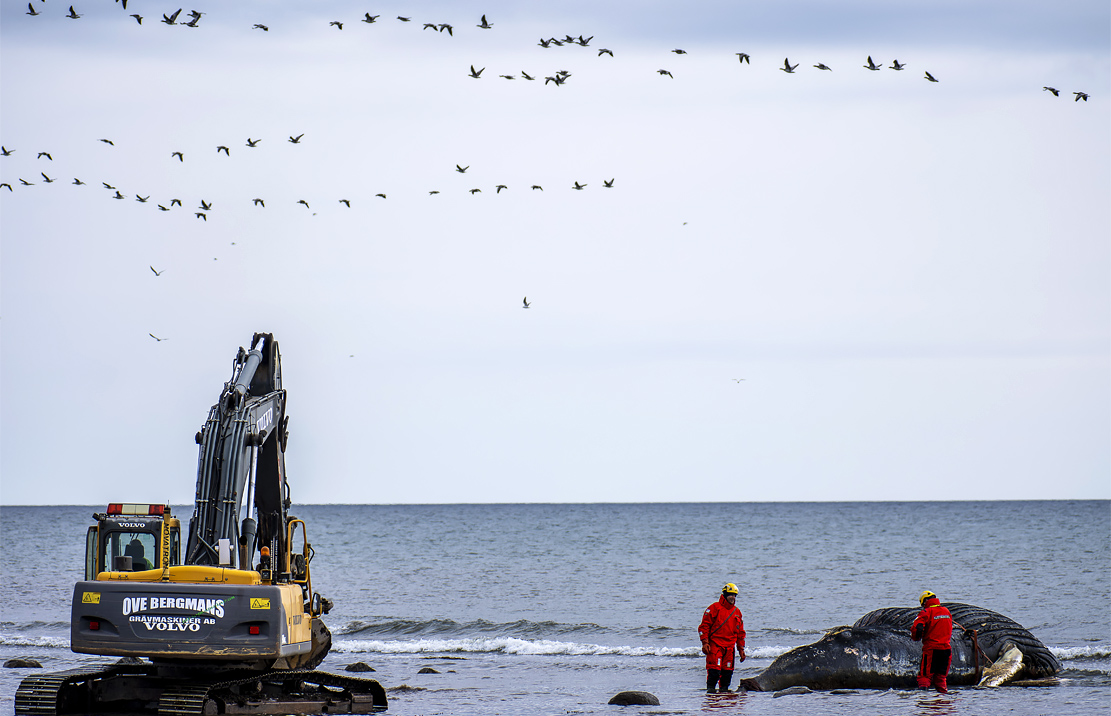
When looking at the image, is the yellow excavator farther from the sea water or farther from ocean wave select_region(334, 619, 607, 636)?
ocean wave select_region(334, 619, 607, 636)

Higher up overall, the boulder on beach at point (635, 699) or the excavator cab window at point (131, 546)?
the excavator cab window at point (131, 546)

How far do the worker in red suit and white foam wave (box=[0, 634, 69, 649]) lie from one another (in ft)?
54.6

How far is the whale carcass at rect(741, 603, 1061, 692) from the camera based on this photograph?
63.0ft

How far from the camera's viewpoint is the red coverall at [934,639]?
60.0 ft

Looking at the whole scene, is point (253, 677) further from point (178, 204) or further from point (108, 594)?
point (178, 204)

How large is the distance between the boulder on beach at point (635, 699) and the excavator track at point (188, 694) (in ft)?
13.4

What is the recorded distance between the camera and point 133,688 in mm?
14883

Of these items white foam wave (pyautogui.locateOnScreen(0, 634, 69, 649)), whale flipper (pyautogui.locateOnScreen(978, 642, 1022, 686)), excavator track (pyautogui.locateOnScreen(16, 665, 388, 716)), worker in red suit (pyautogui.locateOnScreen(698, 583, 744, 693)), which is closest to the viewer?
excavator track (pyautogui.locateOnScreen(16, 665, 388, 716))

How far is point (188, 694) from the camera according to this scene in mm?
13930

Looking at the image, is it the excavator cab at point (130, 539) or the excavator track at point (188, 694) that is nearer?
the excavator track at point (188, 694)

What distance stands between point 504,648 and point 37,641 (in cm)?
1135

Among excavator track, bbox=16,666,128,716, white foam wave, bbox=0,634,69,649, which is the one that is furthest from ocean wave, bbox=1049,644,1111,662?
white foam wave, bbox=0,634,69,649

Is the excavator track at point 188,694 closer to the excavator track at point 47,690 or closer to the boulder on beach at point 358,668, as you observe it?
the excavator track at point 47,690

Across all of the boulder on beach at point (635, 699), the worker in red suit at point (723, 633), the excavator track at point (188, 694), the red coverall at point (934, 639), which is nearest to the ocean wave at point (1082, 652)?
the red coverall at point (934, 639)
